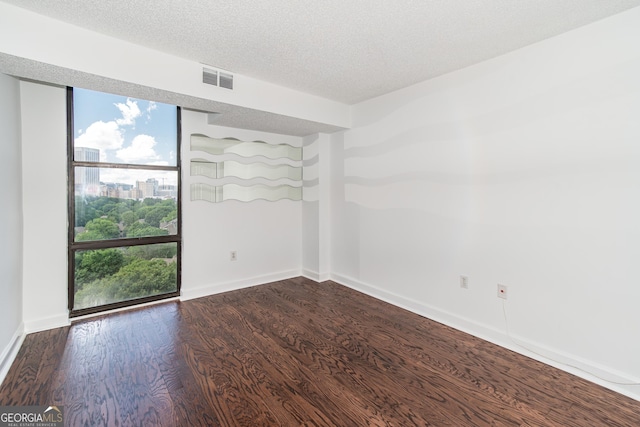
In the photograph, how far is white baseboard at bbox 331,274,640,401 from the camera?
2045 mm

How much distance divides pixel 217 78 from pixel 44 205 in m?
2.04

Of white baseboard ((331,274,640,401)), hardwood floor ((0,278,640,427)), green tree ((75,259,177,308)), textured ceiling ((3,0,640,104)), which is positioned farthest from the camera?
green tree ((75,259,177,308))

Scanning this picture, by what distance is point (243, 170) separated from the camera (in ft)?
13.8

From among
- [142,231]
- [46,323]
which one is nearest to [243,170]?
[142,231]

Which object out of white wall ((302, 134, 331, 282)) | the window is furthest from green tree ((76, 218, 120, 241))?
white wall ((302, 134, 331, 282))

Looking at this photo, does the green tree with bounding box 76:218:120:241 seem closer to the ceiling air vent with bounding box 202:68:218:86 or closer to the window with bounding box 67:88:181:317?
the window with bounding box 67:88:181:317

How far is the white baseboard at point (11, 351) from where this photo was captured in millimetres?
2164

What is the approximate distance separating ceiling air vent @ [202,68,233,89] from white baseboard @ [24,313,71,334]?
2685mm

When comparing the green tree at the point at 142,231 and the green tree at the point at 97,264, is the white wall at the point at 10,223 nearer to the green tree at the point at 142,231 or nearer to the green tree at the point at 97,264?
the green tree at the point at 97,264

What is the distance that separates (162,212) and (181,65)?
1750 millimetres

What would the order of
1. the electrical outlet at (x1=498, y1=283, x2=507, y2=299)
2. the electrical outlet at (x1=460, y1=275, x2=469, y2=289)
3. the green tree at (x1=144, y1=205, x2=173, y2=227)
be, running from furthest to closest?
1. the green tree at (x1=144, y1=205, x2=173, y2=227)
2. the electrical outlet at (x1=460, y1=275, x2=469, y2=289)
3. the electrical outlet at (x1=498, y1=283, x2=507, y2=299)

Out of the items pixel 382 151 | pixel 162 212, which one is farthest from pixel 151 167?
pixel 382 151

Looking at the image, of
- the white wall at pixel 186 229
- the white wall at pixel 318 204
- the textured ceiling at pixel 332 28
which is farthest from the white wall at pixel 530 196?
the white wall at pixel 186 229

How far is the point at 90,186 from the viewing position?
3160 millimetres
